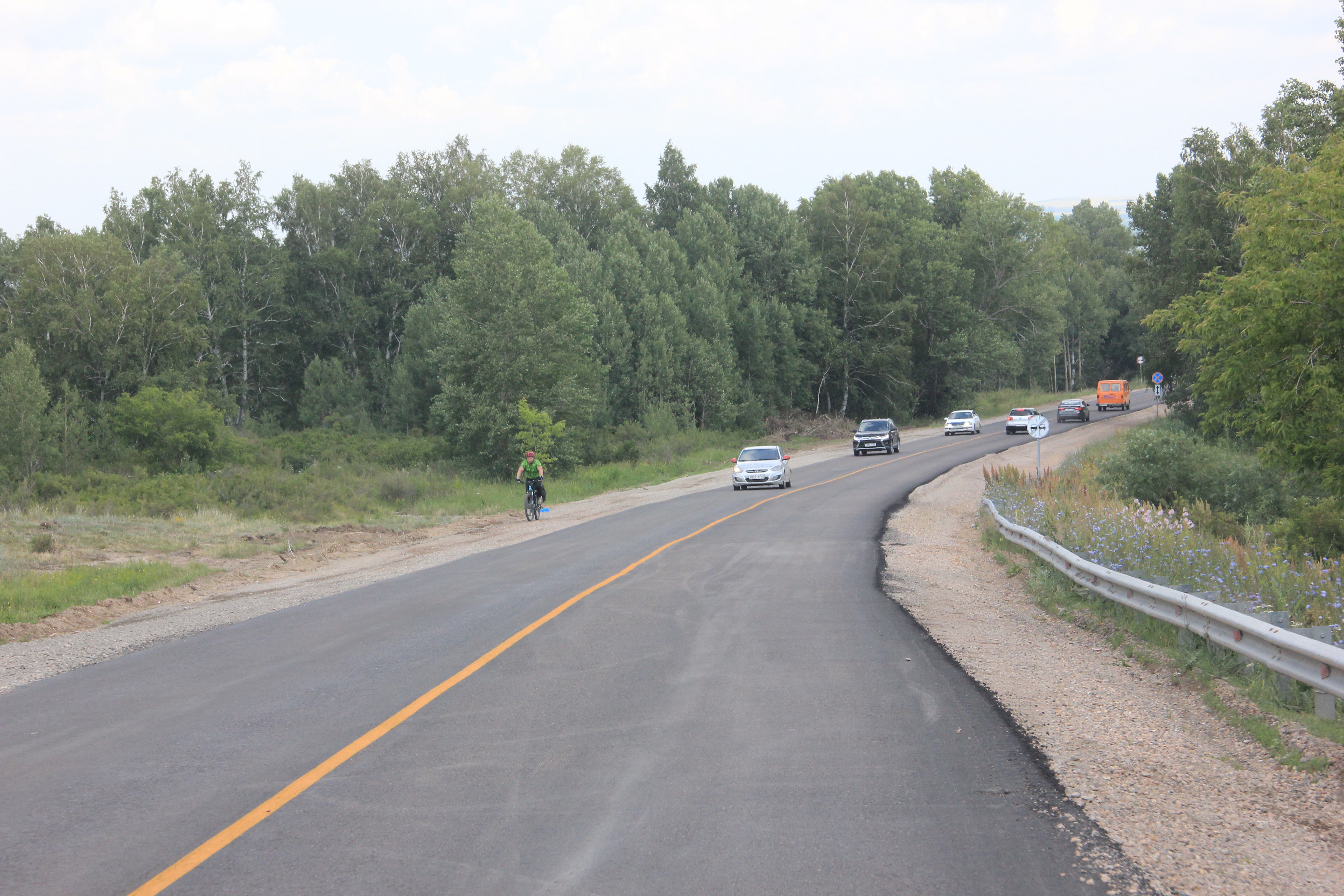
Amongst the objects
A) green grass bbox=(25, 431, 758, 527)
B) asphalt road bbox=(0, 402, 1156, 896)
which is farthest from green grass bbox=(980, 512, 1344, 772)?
green grass bbox=(25, 431, 758, 527)

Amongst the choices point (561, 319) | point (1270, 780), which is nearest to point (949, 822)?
point (1270, 780)

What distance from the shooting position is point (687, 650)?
930 cm

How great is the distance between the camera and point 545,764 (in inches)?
232

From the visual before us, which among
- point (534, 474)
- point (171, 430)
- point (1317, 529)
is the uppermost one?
point (171, 430)

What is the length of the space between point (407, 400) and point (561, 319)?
852 inches

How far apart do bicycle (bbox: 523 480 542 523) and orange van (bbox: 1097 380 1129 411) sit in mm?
67397

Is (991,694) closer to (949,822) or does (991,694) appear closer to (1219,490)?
(949,822)

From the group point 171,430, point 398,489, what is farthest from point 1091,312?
point 398,489

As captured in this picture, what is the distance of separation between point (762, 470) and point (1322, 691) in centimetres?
2688

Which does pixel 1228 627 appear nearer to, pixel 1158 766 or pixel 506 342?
pixel 1158 766

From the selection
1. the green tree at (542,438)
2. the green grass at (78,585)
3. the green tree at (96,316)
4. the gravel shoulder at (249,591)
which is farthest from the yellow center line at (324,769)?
the green tree at (96,316)

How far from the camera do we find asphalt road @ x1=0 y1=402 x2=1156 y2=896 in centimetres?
440

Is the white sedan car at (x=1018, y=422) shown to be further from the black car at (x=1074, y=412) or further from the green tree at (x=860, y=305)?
the green tree at (x=860, y=305)

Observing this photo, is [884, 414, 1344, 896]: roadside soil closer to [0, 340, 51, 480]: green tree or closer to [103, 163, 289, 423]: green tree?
[0, 340, 51, 480]: green tree
